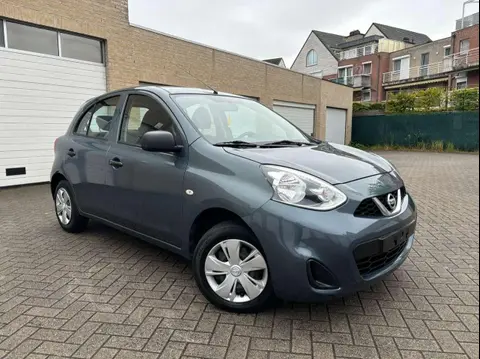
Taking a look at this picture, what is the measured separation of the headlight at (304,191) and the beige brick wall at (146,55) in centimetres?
783

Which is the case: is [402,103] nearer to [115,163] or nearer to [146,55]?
[146,55]

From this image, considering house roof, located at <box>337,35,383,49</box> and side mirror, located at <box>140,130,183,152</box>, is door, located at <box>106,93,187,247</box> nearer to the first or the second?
side mirror, located at <box>140,130,183,152</box>

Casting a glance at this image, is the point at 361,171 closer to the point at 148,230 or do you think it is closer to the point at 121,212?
the point at 148,230

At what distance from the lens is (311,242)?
7.87 ft

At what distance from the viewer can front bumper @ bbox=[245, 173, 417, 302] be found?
2396 mm

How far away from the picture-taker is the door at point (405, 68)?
39494mm

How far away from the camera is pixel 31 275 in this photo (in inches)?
139

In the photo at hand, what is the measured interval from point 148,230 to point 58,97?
699 cm

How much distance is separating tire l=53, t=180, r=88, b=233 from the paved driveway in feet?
1.71

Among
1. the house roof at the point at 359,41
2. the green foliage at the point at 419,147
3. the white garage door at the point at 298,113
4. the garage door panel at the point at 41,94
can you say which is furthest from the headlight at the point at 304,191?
the house roof at the point at 359,41

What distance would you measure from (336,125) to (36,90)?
58.8 ft

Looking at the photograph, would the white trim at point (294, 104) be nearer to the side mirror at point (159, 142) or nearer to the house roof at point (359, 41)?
the side mirror at point (159, 142)

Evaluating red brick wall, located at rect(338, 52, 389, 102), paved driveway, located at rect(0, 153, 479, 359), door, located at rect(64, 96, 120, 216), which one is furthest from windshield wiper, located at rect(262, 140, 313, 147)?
red brick wall, located at rect(338, 52, 389, 102)

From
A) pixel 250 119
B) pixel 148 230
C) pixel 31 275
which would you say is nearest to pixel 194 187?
pixel 148 230
